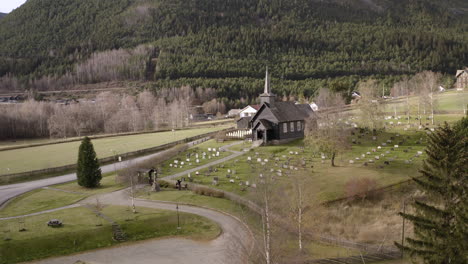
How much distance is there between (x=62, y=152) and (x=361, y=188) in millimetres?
58272

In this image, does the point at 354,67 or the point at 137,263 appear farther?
the point at 354,67

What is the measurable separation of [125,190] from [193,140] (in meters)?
34.0

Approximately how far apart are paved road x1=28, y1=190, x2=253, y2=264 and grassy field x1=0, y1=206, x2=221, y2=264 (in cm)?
93

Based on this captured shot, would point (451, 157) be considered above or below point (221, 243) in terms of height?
above

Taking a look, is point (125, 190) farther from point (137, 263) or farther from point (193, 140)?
point (193, 140)

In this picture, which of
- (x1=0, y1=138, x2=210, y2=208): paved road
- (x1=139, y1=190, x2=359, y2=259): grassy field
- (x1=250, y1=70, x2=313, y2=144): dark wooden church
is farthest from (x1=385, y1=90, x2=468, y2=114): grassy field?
(x1=0, y1=138, x2=210, y2=208): paved road

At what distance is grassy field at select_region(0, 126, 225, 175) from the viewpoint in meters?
68.9

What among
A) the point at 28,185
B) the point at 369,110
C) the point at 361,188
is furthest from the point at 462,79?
the point at 28,185

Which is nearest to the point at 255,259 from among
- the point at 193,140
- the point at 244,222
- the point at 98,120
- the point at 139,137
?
the point at 244,222

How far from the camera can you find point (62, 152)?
8094 cm

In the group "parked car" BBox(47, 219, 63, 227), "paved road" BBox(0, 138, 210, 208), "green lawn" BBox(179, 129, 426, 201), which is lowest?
"parked car" BBox(47, 219, 63, 227)

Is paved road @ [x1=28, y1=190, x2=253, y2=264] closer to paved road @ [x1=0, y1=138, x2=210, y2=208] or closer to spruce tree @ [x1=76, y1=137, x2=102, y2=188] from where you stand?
spruce tree @ [x1=76, y1=137, x2=102, y2=188]

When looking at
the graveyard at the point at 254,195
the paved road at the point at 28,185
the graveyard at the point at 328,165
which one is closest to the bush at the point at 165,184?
the graveyard at the point at 254,195

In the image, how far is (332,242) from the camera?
109 feet
